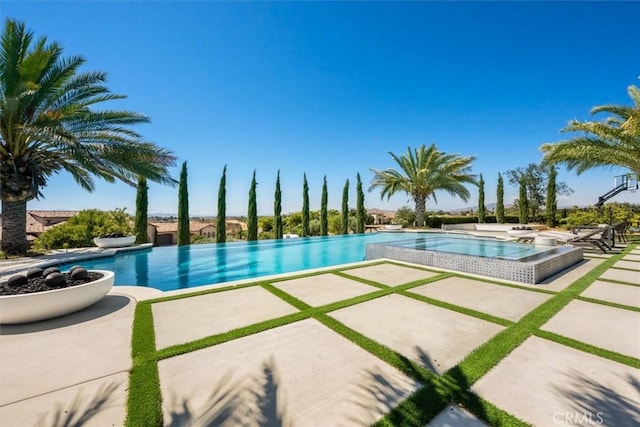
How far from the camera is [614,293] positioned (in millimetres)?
5023

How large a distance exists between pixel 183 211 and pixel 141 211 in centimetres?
240

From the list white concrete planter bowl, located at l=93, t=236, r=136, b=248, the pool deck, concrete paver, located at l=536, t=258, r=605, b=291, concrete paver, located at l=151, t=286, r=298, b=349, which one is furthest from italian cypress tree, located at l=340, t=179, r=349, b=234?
concrete paver, located at l=151, t=286, r=298, b=349

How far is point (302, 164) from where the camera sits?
902 inches

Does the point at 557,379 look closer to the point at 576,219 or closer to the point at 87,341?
the point at 87,341

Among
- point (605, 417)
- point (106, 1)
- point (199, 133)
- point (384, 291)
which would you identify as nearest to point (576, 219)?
point (384, 291)

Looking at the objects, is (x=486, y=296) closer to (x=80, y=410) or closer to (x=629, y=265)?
(x=80, y=410)

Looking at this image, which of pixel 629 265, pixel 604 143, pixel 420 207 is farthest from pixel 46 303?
pixel 420 207

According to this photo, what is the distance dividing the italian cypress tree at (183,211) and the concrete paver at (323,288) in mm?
13788

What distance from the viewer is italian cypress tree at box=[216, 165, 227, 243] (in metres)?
18.4

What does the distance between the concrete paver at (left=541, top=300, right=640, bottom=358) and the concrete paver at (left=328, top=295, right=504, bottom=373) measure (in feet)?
2.98

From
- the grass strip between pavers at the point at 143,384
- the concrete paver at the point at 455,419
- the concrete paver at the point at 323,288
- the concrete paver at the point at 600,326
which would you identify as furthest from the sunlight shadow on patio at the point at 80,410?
the concrete paver at the point at 600,326

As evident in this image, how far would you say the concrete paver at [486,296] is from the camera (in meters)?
4.22

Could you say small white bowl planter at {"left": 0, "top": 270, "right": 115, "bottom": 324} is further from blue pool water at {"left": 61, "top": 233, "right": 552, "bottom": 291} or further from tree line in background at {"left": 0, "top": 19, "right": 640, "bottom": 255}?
tree line in background at {"left": 0, "top": 19, "right": 640, "bottom": 255}

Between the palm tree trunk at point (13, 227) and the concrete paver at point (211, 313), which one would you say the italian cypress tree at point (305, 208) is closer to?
the palm tree trunk at point (13, 227)
